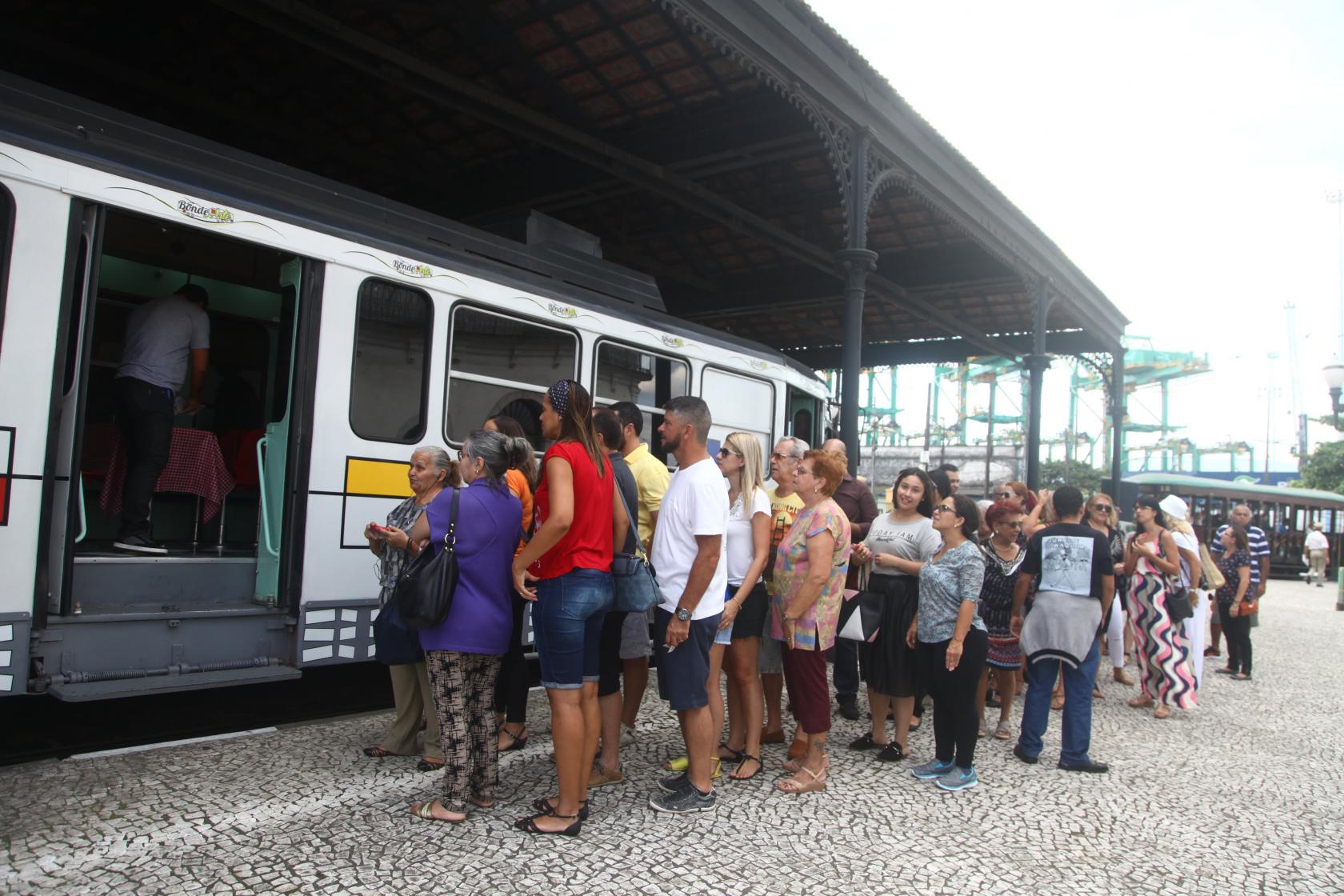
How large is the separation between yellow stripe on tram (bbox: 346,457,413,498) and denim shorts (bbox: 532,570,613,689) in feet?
5.94

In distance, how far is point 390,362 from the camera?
5.22 m

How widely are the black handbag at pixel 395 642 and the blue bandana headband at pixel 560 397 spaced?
135 centimetres

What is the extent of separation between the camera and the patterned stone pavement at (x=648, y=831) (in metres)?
3.12

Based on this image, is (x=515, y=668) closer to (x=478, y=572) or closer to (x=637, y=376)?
(x=478, y=572)

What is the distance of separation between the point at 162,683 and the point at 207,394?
2980 millimetres

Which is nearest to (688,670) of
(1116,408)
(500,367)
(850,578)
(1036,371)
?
(850,578)

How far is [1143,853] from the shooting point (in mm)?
3711

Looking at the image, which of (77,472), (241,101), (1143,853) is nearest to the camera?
(1143,853)

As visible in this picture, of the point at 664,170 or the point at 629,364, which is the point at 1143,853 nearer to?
the point at 629,364

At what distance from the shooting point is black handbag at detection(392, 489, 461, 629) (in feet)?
11.4

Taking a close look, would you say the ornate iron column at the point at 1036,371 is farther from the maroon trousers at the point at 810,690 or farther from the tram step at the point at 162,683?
the tram step at the point at 162,683

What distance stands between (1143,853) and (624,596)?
2420 millimetres

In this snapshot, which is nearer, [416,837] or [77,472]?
[416,837]

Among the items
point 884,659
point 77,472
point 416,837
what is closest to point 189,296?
point 77,472
